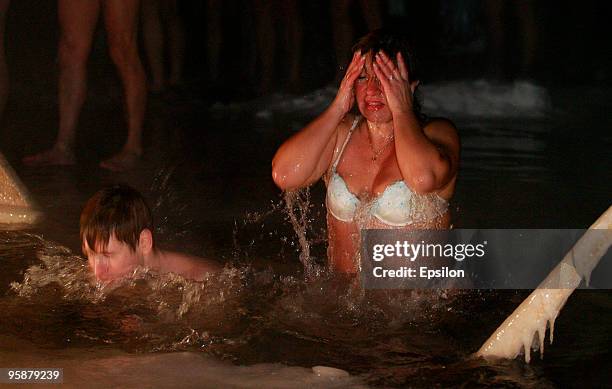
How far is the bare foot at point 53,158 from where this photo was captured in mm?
5719

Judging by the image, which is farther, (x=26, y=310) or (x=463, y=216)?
(x=463, y=216)

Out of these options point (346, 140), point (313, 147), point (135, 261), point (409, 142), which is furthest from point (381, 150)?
point (135, 261)

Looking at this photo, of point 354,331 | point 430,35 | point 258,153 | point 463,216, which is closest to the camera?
point 354,331

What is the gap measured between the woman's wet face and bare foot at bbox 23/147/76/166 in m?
2.91

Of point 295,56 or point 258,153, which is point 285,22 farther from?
point 258,153

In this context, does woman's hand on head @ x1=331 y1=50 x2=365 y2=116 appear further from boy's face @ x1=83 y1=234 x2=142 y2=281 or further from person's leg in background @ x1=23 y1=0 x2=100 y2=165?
person's leg in background @ x1=23 y1=0 x2=100 y2=165

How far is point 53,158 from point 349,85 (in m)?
3.03

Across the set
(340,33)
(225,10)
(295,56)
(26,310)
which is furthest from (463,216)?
(225,10)

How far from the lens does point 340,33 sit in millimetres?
9125

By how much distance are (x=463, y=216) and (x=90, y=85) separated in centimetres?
619

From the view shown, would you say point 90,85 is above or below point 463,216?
above

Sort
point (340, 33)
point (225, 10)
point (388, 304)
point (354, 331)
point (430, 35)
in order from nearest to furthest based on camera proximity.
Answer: point (354, 331) → point (388, 304) → point (340, 33) → point (225, 10) → point (430, 35)

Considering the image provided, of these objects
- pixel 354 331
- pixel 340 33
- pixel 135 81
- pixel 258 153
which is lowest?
pixel 354 331

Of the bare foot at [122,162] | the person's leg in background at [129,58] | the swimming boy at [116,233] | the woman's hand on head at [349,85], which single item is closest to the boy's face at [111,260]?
the swimming boy at [116,233]
